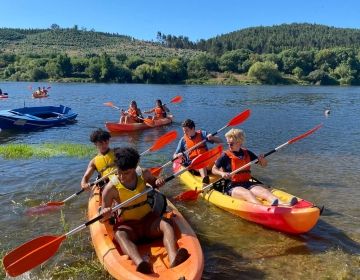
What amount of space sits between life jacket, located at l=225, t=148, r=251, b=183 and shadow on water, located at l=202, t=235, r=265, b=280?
155cm

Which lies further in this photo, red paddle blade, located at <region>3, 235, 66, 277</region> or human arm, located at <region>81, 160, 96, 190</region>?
human arm, located at <region>81, 160, 96, 190</region>

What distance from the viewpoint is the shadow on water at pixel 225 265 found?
5.98m

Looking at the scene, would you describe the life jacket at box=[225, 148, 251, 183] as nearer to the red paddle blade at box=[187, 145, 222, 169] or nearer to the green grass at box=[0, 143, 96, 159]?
the red paddle blade at box=[187, 145, 222, 169]

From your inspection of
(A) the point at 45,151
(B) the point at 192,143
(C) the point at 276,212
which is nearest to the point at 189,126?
(B) the point at 192,143

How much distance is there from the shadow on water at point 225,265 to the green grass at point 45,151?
7703 mm

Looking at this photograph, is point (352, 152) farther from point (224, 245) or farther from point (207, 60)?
point (207, 60)

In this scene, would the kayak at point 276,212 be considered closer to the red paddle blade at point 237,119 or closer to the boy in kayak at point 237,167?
the boy in kayak at point 237,167

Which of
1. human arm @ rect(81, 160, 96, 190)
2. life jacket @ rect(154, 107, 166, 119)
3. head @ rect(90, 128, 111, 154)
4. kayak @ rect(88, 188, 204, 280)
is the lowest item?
life jacket @ rect(154, 107, 166, 119)

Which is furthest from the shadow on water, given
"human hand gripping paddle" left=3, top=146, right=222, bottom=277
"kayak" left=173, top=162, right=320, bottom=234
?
"human hand gripping paddle" left=3, top=146, right=222, bottom=277

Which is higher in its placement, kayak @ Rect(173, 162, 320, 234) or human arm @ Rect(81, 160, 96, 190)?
human arm @ Rect(81, 160, 96, 190)

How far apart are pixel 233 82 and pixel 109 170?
8159 centimetres

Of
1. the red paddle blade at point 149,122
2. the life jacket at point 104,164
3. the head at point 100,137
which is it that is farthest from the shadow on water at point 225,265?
the red paddle blade at point 149,122

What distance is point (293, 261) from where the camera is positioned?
20.9ft

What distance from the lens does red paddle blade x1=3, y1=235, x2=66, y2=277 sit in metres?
5.24
